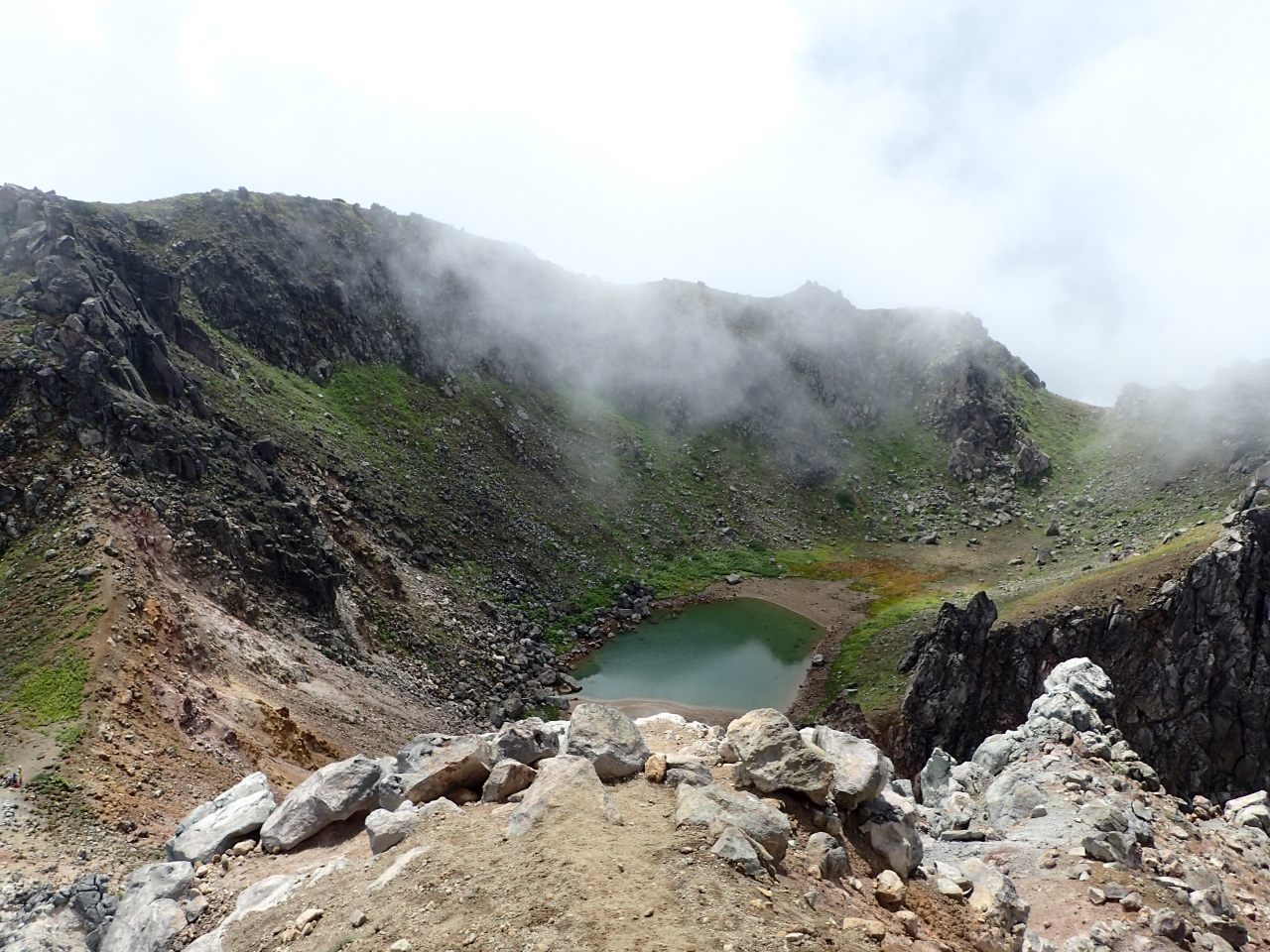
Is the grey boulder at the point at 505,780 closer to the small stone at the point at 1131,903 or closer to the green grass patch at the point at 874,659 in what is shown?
the small stone at the point at 1131,903

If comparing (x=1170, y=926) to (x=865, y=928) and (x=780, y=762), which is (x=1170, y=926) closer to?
(x=865, y=928)

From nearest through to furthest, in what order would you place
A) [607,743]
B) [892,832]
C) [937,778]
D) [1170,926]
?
[1170,926], [892,832], [607,743], [937,778]

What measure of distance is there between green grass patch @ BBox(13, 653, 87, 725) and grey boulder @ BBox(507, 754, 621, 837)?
67.9ft

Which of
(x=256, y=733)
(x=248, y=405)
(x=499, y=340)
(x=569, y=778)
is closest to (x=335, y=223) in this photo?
(x=499, y=340)

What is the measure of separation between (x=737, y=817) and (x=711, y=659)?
65.3 metres

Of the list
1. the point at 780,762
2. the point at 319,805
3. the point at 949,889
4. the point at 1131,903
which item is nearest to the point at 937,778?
the point at 1131,903

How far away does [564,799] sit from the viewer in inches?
555

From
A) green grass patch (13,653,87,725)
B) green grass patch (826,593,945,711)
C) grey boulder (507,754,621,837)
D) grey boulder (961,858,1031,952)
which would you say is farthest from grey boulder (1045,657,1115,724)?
green grass patch (13,653,87,725)

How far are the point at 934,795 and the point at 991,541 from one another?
312ft

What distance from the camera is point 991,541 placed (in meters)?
111

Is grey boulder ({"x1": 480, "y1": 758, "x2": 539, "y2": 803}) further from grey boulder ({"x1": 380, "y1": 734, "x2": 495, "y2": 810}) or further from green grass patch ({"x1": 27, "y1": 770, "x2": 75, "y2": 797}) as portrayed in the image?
green grass patch ({"x1": 27, "y1": 770, "x2": 75, "y2": 797})

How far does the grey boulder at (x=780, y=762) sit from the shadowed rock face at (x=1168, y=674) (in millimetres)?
47538

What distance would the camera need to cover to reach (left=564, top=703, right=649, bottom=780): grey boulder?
16.0 metres

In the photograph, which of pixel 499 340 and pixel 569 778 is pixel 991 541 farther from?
pixel 569 778
